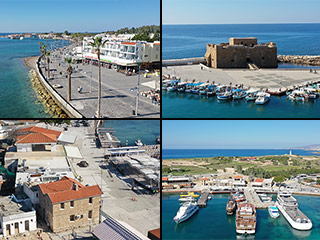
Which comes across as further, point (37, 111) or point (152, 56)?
point (152, 56)

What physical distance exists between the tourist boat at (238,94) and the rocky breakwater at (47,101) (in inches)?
296

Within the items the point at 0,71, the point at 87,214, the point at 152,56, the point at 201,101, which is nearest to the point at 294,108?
the point at 201,101

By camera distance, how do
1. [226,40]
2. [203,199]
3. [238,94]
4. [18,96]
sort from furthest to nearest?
1. [226,40]
2. [18,96]
3. [203,199]
4. [238,94]

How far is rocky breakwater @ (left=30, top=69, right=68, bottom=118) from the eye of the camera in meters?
16.1

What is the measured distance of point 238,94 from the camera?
16453 mm

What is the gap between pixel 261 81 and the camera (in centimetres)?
1897

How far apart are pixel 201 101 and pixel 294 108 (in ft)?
12.8

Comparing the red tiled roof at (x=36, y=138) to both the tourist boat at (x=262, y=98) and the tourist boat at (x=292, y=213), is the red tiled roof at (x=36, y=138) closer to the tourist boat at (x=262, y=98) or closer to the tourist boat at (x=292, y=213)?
the tourist boat at (x=262, y=98)

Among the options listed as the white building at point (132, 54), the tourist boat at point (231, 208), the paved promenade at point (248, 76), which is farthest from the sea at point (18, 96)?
the tourist boat at point (231, 208)

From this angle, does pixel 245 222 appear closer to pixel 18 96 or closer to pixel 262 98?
pixel 262 98

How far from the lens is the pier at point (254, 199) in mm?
17397

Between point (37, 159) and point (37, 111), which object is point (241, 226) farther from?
point (37, 111)

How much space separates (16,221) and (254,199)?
12.7 metres

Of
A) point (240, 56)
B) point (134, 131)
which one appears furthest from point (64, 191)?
point (134, 131)
